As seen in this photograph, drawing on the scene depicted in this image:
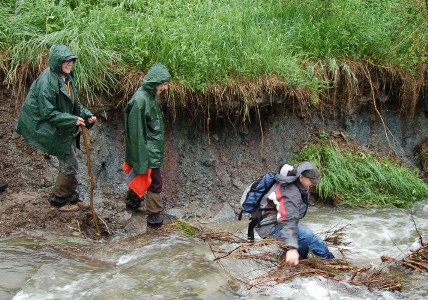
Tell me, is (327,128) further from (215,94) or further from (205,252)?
(205,252)

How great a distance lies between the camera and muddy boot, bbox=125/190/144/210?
25.4ft

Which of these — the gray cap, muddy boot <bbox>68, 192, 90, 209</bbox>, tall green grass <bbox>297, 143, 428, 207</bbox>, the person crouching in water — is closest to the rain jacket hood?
muddy boot <bbox>68, 192, 90, 209</bbox>

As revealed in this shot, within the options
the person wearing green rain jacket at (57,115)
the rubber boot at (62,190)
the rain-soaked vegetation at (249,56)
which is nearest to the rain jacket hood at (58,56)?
the person wearing green rain jacket at (57,115)

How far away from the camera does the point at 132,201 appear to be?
7.80m

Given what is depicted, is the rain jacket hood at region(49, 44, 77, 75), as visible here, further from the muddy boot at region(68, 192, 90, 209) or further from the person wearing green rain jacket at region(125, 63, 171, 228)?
the muddy boot at region(68, 192, 90, 209)

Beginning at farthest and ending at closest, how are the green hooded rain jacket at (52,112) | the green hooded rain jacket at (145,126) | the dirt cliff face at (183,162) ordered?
the dirt cliff face at (183,162) → the green hooded rain jacket at (145,126) → the green hooded rain jacket at (52,112)

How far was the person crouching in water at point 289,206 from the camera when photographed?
5.45 meters

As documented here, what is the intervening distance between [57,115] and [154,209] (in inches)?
64.1

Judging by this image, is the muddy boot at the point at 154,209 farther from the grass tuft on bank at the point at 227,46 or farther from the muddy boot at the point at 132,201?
the grass tuft on bank at the point at 227,46

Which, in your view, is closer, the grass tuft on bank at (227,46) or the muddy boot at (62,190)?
the muddy boot at (62,190)

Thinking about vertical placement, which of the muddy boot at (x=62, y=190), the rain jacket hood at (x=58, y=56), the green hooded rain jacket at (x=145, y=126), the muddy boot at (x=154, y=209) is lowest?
the muddy boot at (x=154, y=209)

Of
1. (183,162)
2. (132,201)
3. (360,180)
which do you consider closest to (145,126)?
(132,201)

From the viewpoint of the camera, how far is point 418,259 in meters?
6.07

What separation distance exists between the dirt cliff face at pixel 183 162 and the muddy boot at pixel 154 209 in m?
0.32
